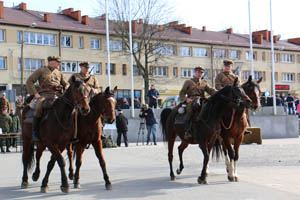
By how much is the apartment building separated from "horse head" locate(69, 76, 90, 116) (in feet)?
131

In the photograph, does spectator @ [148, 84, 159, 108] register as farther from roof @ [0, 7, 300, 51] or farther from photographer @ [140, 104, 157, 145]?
roof @ [0, 7, 300, 51]

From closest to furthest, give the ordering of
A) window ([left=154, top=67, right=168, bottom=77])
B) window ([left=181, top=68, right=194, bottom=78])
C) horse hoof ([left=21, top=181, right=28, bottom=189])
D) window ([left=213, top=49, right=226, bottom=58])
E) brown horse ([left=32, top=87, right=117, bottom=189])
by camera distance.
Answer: brown horse ([left=32, top=87, right=117, bottom=189]), horse hoof ([left=21, top=181, right=28, bottom=189]), window ([left=154, top=67, right=168, bottom=77]), window ([left=181, top=68, right=194, bottom=78]), window ([left=213, top=49, right=226, bottom=58])

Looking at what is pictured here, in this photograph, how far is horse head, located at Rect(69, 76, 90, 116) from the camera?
1023 centimetres

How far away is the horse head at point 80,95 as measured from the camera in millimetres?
10227

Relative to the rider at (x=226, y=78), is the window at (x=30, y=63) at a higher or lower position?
higher

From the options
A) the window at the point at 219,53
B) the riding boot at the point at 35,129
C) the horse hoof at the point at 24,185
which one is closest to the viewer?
the riding boot at the point at 35,129

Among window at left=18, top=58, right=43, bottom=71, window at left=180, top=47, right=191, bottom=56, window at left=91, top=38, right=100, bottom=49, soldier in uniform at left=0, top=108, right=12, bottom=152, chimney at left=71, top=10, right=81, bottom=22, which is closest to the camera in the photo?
soldier in uniform at left=0, top=108, right=12, bottom=152

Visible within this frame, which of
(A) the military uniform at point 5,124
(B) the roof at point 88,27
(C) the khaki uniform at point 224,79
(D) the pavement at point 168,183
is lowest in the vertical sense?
(D) the pavement at point 168,183

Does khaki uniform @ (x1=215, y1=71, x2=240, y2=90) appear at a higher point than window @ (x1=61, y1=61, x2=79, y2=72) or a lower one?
lower

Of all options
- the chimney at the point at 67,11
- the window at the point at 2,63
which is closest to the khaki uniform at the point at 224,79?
the window at the point at 2,63

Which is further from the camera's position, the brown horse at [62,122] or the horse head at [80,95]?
the brown horse at [62,122]

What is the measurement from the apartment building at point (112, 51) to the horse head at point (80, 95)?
39780 mm

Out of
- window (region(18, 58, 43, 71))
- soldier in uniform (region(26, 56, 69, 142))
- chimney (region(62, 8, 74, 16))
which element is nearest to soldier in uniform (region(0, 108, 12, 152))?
soldier in uniform (region(26, 56, 69, 142))

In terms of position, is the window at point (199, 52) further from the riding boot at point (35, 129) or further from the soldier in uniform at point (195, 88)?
the riding boot at point (35, 129)
